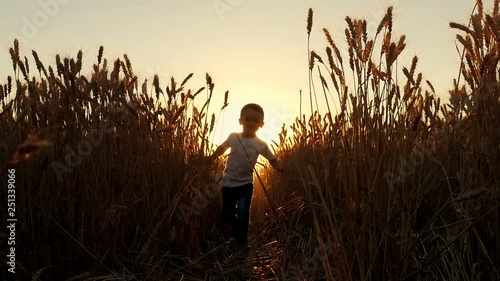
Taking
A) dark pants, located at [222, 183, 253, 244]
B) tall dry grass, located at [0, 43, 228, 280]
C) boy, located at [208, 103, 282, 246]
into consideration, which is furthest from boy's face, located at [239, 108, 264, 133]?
tall dry grass, located at [0, 43, 228, 280]

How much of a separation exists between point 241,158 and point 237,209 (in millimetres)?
450

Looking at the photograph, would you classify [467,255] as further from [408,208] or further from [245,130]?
[245,130]

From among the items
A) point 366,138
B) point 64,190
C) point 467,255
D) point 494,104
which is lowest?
point 467,255

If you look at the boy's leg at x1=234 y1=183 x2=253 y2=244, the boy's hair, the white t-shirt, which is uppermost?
the boy's hair

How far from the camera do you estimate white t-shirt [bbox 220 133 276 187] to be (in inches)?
162

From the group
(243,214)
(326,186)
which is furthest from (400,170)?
(243,214)

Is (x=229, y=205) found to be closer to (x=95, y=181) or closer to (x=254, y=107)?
(x=254, y=107)

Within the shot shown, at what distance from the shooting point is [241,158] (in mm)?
4191

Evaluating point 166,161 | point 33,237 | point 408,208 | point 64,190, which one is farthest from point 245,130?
point 408,208

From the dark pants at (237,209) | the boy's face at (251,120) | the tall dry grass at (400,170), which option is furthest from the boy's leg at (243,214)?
the tall dry grass at (400,170)

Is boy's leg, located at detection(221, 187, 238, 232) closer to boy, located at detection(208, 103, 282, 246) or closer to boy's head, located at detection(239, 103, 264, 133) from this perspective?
boy, located at detection(208, 103, 282, 246)

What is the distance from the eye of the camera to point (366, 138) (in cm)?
195

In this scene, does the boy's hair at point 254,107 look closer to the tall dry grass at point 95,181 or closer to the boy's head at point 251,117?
the boy's head at point 251,117

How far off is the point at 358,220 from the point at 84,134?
1.46 meters
